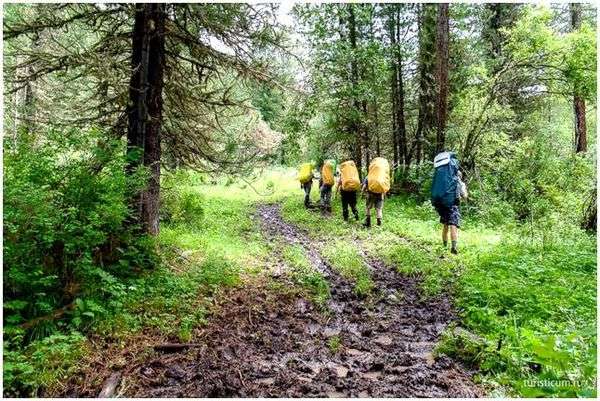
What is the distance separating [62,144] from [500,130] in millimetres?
14220

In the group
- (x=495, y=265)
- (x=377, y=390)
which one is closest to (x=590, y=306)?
(x=495, y=265)

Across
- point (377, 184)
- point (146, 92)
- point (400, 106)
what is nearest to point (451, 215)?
point (377, 184)

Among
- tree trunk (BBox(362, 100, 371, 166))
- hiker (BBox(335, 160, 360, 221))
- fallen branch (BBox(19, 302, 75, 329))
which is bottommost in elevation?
fallen branch (BBox(19, 302, 75, 329))

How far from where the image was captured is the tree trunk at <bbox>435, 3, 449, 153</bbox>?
556 inches

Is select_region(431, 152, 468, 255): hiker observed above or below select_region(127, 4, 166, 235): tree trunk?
below

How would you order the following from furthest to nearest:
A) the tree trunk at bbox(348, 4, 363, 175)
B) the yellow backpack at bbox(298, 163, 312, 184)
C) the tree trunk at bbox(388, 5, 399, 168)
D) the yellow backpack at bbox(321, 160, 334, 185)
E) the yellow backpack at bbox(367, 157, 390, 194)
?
the tree trunk at bbox(388, 5, 399, 168) → the tree trunk at bbox(348, 4, 363, 175) → the yellow backpack at bbox(298, 163, 312, 184) → the yellow backpack at bbox(321, 160, 334, 185) → the yellow backpack at bbox(367, 157, 390, 194)

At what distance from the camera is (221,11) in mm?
7863

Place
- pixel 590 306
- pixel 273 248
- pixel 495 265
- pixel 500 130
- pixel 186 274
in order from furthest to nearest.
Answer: pixel 500 130, pixel 273 248, pixel 495 265, pixel 186 274, pixel 590 306

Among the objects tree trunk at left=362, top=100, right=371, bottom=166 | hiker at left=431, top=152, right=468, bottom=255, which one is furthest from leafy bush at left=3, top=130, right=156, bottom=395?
tree trunk at left=362, top=100, right=371, bottom=166

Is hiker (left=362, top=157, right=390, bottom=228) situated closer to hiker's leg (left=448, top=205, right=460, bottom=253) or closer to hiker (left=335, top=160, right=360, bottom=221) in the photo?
hiker (left=335, top=160, right=360, bottom=221)

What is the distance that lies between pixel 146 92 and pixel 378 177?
659 cm

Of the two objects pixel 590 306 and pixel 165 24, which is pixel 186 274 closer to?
pixel 165 24

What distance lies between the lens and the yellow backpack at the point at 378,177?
40.1 feet

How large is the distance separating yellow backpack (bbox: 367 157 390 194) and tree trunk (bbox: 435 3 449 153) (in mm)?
3150
